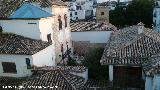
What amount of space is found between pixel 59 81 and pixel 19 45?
15.9 ft

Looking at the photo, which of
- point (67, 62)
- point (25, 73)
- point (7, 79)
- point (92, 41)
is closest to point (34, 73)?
point (25, 73)

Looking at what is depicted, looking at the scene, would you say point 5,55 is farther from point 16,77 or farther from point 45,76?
point 45,76

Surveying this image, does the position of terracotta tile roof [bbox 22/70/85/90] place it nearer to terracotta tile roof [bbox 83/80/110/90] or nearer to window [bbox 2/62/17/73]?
terracotta tile roof [bbox 83/80/110/90]

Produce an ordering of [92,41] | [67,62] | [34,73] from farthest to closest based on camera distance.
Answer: [92,41]
[67,62]
[34,73]

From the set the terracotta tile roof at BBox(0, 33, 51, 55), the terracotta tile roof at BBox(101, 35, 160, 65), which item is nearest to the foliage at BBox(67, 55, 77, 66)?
the terracotta tile roof at BBox(0, 33, 51, 55)

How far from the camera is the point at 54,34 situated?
2606 centimetres

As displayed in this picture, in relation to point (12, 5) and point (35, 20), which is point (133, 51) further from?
point (12, 5)

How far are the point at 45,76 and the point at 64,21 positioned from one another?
34.8 ft

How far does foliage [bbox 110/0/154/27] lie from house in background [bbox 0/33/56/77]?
108 feet

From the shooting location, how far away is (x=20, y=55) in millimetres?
20844

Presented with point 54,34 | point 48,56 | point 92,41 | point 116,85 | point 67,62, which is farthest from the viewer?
point 92,41

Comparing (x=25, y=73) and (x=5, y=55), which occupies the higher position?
(x=5, y=55)

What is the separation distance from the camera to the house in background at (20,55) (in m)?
20.8

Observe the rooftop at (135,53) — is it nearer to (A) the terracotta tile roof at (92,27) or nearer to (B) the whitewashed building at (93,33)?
(B) the whitewashed building at (93,33)
